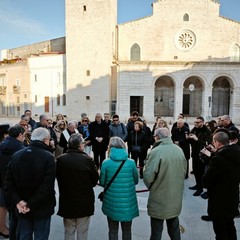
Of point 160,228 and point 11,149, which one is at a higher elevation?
point 11,149

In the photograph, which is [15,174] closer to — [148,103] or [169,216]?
[169,216]

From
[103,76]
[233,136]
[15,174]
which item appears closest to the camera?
[15,174]

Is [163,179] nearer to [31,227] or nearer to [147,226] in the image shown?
[147,226]

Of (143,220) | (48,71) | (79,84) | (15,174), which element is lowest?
(143,220)

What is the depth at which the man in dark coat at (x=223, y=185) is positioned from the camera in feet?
10.4

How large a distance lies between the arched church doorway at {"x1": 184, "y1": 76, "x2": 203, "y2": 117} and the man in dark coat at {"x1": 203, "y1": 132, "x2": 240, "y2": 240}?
2640 cm

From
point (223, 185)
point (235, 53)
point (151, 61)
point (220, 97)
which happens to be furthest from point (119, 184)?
point (235, 53)

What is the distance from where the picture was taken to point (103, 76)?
25938 millimetres

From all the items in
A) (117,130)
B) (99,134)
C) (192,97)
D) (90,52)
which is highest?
(90,52)

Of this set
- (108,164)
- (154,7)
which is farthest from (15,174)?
(154,7)

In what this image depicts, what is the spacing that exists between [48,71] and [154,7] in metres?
15.0

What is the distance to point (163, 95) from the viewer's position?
2969cm

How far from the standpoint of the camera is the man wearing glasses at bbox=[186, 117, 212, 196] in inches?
236

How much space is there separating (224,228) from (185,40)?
2822 centimetres
